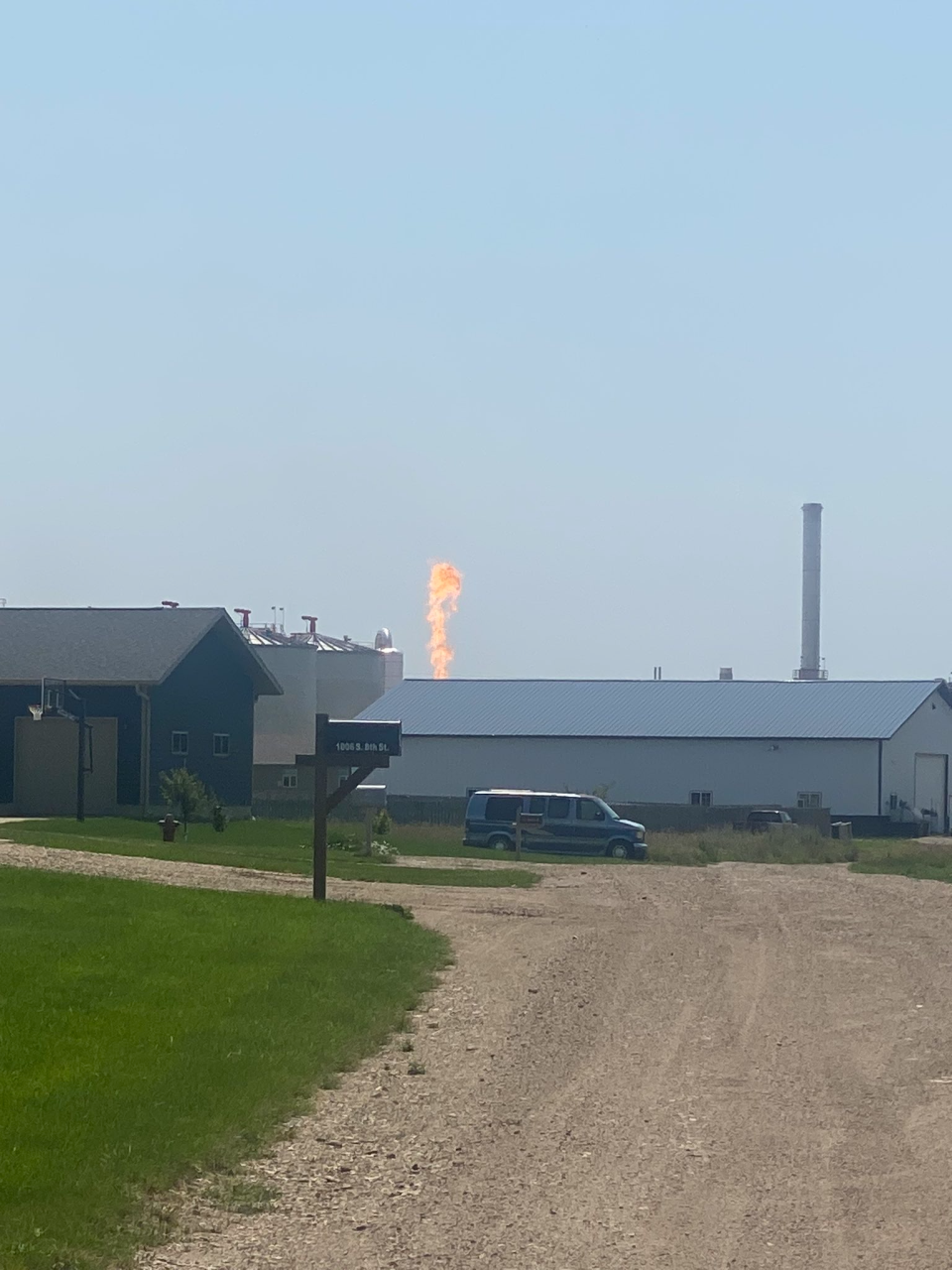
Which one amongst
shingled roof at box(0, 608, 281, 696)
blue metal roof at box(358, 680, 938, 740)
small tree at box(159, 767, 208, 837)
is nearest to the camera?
small tree at box(159, 767, 208, 837)

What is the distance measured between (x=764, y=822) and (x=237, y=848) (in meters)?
19.2

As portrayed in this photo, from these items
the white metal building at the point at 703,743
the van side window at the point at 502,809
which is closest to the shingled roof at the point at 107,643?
the van side window at the point at 502,809

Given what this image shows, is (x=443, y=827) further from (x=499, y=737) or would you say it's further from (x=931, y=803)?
(x=931, y=803)

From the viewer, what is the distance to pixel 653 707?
207ft

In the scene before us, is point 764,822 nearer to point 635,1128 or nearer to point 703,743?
point 703,743

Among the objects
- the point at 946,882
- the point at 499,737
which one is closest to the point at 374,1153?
the point at 946,882

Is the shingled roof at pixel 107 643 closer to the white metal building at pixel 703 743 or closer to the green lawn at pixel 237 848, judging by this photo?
the green lawn at pixel 237 848

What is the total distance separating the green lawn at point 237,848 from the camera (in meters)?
31.1

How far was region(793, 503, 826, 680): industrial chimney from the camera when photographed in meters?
84.6

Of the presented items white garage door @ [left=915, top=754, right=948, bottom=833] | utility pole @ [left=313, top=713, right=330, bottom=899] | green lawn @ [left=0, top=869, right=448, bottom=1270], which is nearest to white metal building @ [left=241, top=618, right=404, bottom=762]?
white garage door @ [left=915, top=754, right=948, bottom=833]

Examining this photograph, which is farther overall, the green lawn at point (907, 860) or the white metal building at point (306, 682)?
the white metal building at point (306, 682)

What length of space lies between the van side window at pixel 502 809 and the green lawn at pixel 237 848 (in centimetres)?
298

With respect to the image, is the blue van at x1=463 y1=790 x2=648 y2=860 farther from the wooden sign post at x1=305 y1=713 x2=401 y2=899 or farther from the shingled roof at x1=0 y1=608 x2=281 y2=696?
the wooden sign post at x1=305 y1=713 x2=401 y2=899

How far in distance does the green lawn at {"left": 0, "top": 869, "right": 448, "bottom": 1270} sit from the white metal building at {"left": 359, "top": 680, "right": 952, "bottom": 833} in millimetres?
38514
